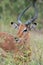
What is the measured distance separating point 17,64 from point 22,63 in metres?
0.23

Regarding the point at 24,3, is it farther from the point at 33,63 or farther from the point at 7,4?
the point at 33,63

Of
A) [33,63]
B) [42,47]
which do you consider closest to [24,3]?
[42,47]

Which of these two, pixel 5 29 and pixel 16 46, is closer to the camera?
pixel 16 46

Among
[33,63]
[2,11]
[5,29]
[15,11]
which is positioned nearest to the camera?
[33,63]

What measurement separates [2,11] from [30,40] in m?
7.27

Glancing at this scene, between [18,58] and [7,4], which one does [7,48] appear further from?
[7,4]

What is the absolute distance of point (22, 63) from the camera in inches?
202

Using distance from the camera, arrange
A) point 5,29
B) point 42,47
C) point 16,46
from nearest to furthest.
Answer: point 42,47 → point 16,46 → point 5,29

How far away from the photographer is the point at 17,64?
16.2 ft

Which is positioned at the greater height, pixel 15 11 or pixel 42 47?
pixel 42 47

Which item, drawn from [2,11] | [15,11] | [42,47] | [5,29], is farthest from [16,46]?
[15,11]

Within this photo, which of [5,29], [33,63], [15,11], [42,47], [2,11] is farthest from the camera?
[15,11]

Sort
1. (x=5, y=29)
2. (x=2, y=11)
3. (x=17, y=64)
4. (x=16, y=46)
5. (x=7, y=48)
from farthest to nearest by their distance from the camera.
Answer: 1. (x=2, y=11)
2. (x=5, y=29)
3. (x=7, y=48)
4. (x=16, y=46)
5. (x=17, y=64)

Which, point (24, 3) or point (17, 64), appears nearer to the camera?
point (17, 64)
